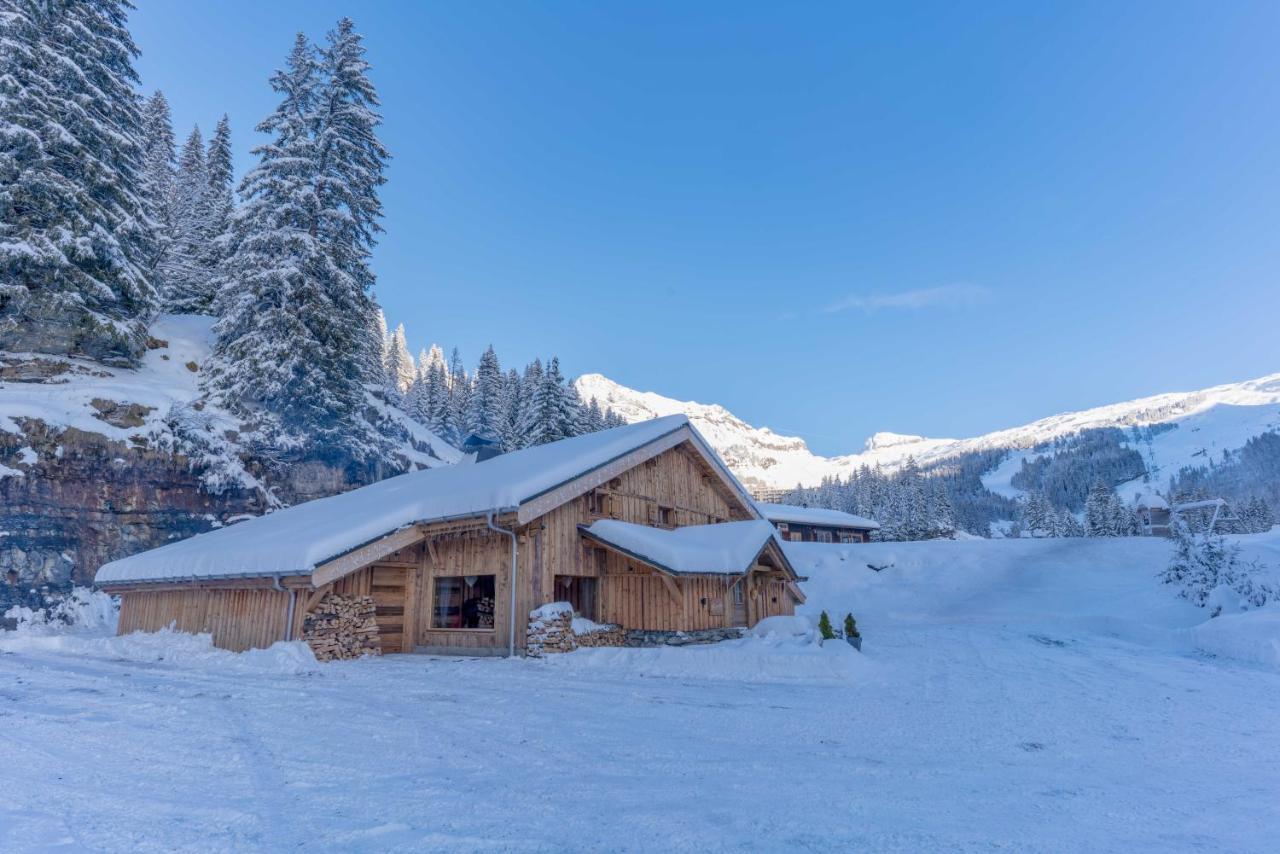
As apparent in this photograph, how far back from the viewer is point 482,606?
16203 mm

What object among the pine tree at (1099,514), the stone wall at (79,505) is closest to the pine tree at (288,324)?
the stone wall at (79,505)

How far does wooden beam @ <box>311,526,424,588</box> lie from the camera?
12.8m

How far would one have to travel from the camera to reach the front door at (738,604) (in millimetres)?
18484

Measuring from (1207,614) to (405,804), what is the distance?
24.3m

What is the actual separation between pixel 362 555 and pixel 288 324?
13850 mm

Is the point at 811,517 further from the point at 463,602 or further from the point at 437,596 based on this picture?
the point at 437,596

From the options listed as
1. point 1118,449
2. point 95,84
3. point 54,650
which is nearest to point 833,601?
point 54,650

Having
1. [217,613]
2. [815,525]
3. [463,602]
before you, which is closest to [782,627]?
[463,602]

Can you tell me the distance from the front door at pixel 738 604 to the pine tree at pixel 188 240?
30.5m

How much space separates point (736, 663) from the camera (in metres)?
12.2

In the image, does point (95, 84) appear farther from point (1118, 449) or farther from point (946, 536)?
point (1118, 449)

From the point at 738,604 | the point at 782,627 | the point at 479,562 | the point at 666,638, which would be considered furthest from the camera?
the point at 738,604

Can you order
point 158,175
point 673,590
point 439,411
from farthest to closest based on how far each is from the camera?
point 439,411 < point 158,175 < point 673,590

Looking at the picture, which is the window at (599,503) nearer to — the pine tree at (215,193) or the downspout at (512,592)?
the downspout at (512,592)
